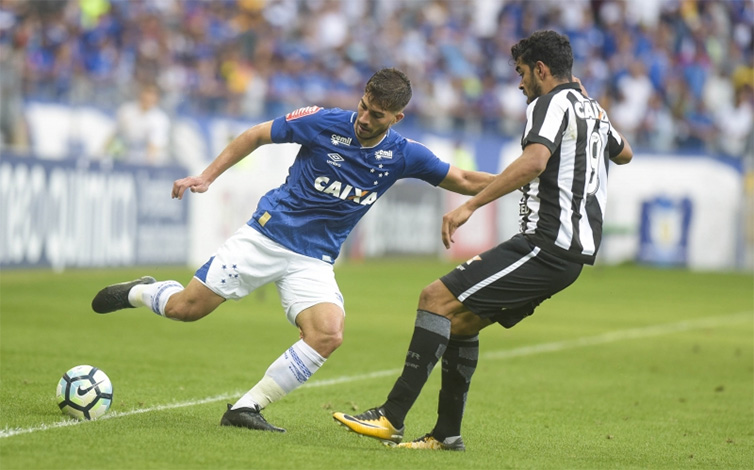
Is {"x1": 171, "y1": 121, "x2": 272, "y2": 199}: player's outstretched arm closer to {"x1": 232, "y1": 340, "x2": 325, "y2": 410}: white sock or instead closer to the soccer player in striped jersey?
{"x1": 232, "y1": 340, "x2": 325, "y2": 410}: white sock

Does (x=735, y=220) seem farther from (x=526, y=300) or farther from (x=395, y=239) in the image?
(x=526, y=300)

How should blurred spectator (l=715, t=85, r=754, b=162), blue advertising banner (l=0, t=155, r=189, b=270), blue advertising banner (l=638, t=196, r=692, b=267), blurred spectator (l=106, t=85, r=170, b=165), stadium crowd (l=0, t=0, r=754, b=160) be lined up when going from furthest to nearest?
blurred spectator (l=715, t=85, r=754, b=162) → blue advertising banner (l=638, t=196, r=692, b=267) → stadium crowd (l=0, t=0, r=754, b=160) → blurred spectator (l=106, t=85, r=170, b=165) → blue advertising banner (l=0, t=155, r=189, b=270)

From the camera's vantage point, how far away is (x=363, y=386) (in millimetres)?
9031

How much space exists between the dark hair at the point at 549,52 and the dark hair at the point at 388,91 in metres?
0.70

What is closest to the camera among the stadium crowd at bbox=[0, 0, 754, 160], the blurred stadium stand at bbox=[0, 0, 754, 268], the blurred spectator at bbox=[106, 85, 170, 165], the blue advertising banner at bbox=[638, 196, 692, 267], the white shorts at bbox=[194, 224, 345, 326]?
the white shorts at bbox=[194, 224, 345, 326]

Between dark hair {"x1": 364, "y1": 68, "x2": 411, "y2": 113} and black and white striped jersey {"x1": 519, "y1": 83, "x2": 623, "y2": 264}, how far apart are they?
0.75 metres

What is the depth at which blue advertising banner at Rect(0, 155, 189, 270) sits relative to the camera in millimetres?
16297

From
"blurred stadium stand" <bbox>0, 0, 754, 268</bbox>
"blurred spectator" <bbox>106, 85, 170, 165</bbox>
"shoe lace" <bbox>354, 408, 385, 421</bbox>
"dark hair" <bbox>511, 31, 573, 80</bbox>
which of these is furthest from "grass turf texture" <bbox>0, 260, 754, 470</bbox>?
"blurred stadium stand" <bbox>0, 0, 754, 268</bbox>

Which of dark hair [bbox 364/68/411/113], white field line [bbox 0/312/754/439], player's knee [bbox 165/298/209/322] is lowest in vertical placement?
white field line [bbox 0/312/754/439]

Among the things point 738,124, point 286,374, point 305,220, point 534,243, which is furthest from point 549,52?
point 738,124

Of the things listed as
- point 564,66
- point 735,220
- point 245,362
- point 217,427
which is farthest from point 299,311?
point 735,220

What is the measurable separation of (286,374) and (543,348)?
630 cm

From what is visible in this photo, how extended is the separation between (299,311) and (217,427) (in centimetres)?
81

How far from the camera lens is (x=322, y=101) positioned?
2466 cm
